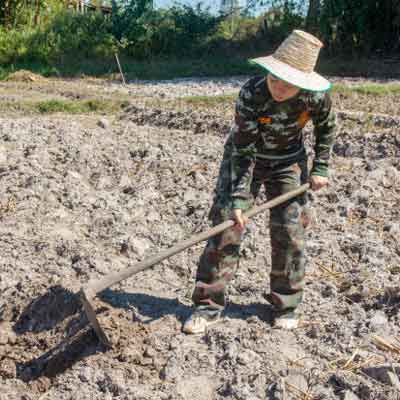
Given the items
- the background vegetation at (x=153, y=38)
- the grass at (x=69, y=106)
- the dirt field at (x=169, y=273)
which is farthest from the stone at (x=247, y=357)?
the background vegetation at (x=153, y=38)

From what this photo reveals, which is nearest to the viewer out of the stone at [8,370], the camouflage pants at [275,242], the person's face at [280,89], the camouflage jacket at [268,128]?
the person's face at [280,89]

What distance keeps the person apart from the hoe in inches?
2.7

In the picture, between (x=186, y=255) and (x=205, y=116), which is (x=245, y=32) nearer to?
(x=205, y=116)

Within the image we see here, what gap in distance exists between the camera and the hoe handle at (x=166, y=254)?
2994 millimetres

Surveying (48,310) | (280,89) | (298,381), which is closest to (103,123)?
(48,310)

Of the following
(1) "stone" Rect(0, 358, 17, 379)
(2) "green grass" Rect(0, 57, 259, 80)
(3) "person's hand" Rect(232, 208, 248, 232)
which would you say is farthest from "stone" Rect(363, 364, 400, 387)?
(2) "green grass" Rect(0, 57, 259, 80)

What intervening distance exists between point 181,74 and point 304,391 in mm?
9900

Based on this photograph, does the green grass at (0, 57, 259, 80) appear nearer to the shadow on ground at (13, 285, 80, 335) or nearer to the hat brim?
the shadow on ground at (13, 285, 80, 335)

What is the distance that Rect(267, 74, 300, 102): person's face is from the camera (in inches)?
116

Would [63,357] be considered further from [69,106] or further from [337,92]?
[337,92]

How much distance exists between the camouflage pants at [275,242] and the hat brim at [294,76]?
0.48 m

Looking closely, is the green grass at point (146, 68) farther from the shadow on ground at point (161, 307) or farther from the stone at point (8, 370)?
the stone at point (8, 370)

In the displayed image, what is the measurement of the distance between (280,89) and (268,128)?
0.22m

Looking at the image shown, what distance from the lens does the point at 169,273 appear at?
4.06 metres
